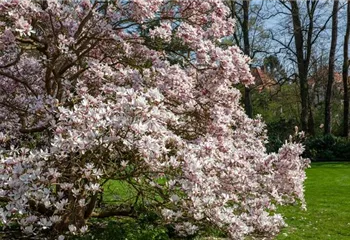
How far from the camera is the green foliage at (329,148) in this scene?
21.9 m

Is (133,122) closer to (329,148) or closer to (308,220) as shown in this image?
(308,220)

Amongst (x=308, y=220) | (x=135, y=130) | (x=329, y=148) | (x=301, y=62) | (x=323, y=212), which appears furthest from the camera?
(x=301, y=62)

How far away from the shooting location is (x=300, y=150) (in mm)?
5359

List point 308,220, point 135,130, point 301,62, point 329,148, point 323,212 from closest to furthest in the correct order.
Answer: point 135,130
point 308,220
point 323,212
point 329,148
point 301,62

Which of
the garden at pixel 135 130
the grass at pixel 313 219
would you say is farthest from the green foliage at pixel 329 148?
the garden at pixel 135 130

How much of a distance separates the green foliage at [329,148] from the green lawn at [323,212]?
568cm

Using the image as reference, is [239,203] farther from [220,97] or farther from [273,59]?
[273,59]

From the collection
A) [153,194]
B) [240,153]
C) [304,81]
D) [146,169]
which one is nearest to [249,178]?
[240,153]

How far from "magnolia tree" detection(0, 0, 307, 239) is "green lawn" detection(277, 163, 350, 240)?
6.36 ft

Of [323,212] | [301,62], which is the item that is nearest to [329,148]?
[301,62]

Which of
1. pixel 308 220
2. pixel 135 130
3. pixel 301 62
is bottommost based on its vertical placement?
pixel 308 220

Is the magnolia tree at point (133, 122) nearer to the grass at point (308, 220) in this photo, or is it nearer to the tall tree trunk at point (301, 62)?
the grass at point (308, 220)

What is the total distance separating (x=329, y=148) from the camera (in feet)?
72.8

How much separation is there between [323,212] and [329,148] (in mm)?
13053
